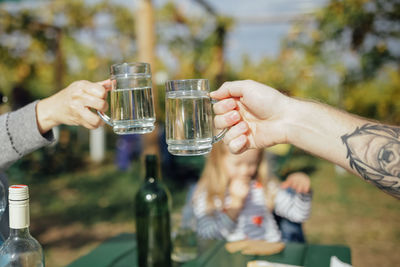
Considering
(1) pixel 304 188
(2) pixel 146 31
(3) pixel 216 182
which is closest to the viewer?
(1) pixel 304 188

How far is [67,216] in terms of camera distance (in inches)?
176

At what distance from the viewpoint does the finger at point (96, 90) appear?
1.14 meters

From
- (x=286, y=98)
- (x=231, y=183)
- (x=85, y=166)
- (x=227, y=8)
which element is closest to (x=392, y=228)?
(x=231, y=183)

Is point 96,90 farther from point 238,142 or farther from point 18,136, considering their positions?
point 238,142

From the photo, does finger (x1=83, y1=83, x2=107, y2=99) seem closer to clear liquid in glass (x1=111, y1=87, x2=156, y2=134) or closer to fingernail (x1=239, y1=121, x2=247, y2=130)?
clear liquid in glass (x1=111, y1=87, x2=156, y2=134)

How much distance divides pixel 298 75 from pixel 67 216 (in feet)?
16.9

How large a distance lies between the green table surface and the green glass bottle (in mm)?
152

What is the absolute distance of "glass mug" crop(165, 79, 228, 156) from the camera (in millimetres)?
1013

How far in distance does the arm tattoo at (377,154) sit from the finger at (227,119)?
1.08 ft

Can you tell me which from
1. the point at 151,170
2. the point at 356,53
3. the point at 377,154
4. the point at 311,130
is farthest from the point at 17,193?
the point at 356,53

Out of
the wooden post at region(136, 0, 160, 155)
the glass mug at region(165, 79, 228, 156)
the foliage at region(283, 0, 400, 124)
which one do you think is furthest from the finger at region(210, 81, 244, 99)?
the foliage at region(283, 0, 400, 124)

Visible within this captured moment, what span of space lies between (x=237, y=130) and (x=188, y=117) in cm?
24

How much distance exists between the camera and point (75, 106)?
1.19 meters

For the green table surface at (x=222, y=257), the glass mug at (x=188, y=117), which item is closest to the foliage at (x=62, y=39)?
the green table surface at (x=222, y=257)
